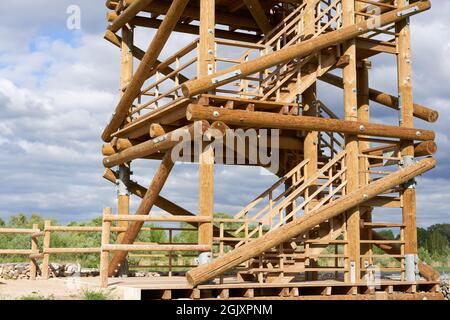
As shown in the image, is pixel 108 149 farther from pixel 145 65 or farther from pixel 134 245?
pixel 134 245

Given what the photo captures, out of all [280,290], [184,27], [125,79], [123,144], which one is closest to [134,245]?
[280,290]

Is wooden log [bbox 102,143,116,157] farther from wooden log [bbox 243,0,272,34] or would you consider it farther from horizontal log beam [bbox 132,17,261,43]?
wooden log [bbox 243,0,272,34]

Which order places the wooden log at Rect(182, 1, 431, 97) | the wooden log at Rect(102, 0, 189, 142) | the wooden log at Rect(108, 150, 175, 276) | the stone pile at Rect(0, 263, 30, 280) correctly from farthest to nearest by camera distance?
the stone pile at Rect(0, 263, 30, 280) < the wooden log at Rect(108, 150, 175, 276) < the wooden log at Rect(102, 0, 189, 142) < the wooden log at Rect(182, 1, 431, 97)

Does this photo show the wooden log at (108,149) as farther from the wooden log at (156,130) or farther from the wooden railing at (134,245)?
the wooden railing at (134,245)

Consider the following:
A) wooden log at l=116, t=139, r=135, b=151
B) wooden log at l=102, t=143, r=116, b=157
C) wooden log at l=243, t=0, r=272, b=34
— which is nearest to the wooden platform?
wooden log at l=116, t=139, r=135, b=151

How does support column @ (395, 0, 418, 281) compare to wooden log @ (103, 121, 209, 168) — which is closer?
wooden log @ (103, 121, 209, 168)

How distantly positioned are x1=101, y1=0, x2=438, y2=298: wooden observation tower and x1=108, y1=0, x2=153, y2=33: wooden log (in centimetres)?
5

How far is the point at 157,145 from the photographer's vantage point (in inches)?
587

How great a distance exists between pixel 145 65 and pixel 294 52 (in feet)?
12.2

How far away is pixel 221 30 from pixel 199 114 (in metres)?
6.89

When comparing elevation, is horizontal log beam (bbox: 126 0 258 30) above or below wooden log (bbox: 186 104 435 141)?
above

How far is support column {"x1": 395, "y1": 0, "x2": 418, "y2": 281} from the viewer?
15.5 meters
